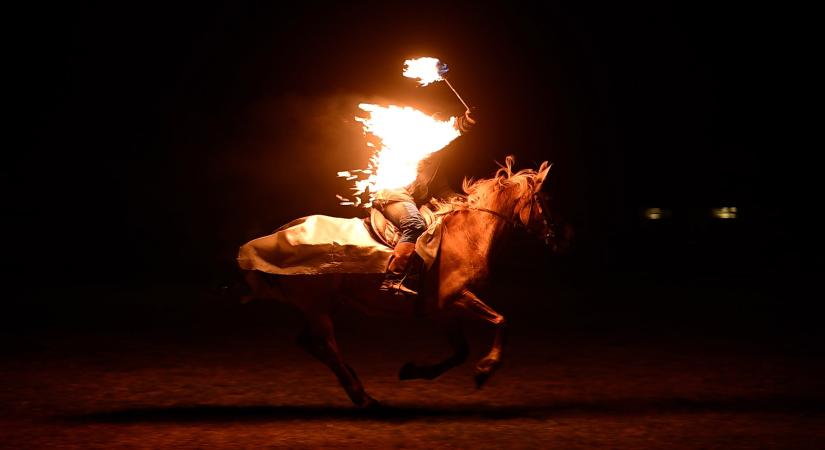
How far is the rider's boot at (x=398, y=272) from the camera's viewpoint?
8023mm

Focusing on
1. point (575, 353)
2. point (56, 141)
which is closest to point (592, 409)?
point (575, 353)

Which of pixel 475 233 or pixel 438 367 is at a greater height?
pixel 475 233

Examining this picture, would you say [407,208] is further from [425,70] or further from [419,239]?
[425,70]

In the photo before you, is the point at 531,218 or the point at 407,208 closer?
the point at 407,208

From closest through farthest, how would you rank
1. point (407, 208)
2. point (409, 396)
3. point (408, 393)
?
1. point (407, 208)
2. point (409, 396)
3. point (408, 393)

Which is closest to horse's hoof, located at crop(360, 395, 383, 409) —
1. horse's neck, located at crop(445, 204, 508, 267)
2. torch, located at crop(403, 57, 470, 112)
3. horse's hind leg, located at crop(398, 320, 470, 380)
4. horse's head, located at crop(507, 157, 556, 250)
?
horse's hind leg, located at crop(398, 320, 470, 380)

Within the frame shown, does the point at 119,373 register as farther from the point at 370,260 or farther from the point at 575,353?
the point at 575,353

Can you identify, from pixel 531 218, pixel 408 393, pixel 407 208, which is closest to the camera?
pixel 407 208

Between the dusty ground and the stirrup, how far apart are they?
3.48 feet

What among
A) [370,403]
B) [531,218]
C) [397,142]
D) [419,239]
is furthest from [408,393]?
[397,142]

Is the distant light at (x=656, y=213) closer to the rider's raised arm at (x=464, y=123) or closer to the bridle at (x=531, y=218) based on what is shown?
the bridle at (x=531, y=218)

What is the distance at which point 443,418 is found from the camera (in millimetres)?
7828

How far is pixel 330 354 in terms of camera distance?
8.32 m

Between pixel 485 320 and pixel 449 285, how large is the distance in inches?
17.2
